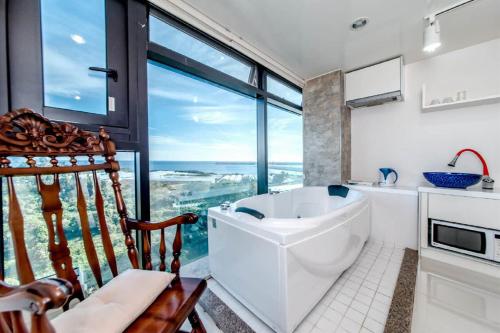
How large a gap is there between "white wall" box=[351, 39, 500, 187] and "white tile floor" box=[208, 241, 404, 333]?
52.6 inches

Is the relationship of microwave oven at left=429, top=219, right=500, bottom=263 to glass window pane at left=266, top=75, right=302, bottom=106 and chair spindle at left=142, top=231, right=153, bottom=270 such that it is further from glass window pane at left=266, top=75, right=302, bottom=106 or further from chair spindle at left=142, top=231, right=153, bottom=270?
chair spindle at left=142, top=231, right=153, bottom=270

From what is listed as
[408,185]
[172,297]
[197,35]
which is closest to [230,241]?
[172,297]

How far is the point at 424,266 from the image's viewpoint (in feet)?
6.14

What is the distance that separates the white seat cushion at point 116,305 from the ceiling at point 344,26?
6.46 ft

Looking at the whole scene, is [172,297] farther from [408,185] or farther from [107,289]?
[408,185]

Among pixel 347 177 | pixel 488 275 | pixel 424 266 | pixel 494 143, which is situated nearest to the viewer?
pixel 488 275

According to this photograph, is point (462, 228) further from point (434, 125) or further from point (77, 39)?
point (77, 39)

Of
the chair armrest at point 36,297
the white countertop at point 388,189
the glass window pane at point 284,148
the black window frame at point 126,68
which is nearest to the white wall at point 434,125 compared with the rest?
the white countertop at point 388,189

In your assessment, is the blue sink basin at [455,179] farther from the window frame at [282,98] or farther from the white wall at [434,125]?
the window frame at [282,98]

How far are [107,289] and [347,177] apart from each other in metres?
2.97

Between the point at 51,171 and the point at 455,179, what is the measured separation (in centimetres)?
312

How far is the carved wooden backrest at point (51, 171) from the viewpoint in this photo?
0.77 meters

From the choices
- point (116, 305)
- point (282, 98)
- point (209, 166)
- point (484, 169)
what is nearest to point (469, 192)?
point (484, 169)

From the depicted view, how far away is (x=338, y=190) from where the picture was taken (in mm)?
2518
